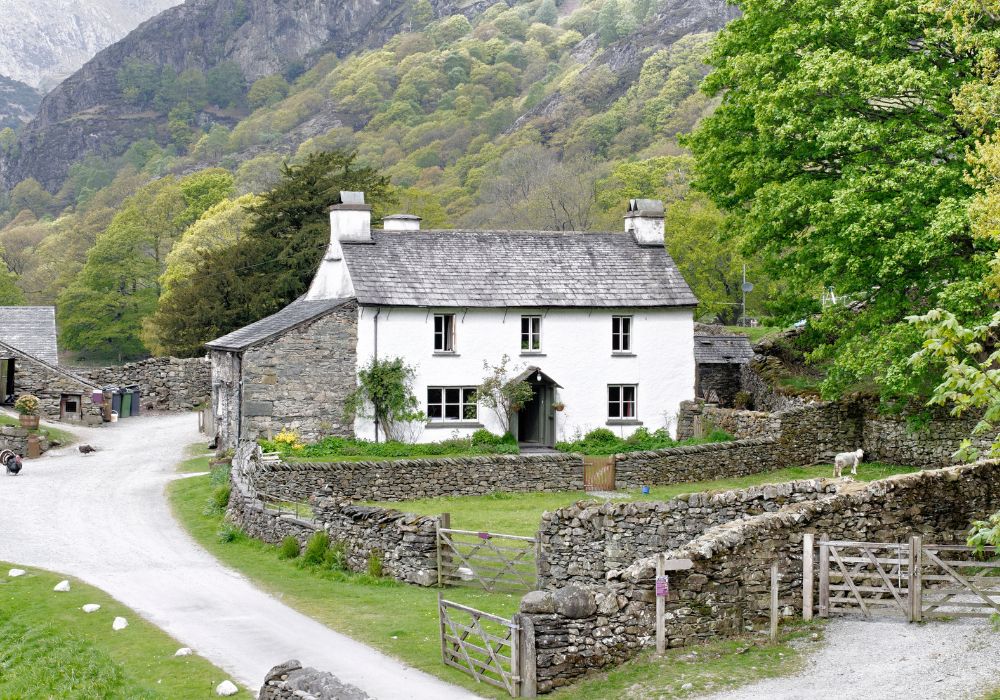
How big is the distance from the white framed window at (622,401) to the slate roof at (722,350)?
15.2ft

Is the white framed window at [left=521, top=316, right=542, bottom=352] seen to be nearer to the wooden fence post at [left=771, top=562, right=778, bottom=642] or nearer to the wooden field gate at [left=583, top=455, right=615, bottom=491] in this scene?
the wooden field gate at [left=583, top=455, right=615, bottom=491]

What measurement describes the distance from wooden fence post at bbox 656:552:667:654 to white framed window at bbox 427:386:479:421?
22040 mm

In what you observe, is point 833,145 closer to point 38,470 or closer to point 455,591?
point 455,591

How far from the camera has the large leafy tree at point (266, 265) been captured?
57.8 meters

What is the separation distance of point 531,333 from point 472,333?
82.4 inches

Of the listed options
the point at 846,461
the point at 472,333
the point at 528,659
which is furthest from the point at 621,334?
the point at 528,659

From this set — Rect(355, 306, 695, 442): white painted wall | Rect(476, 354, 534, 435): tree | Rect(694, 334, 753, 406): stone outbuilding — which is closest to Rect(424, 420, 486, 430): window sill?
Rect(355, 306, 695, 442): white painted wall

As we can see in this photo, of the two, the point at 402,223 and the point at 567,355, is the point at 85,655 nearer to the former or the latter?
the point at 567,355

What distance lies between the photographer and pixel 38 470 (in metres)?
40.1

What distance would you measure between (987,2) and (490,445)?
19.9m

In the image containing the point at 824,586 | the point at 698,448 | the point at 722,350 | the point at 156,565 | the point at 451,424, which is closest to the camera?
the point at 824,586

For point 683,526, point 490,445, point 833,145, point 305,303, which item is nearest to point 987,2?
point 833,145

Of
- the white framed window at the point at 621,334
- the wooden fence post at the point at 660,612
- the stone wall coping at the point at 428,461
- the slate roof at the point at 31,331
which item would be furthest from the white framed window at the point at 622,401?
the slate roof at the point at 31,331

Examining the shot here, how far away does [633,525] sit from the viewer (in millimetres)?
21734
